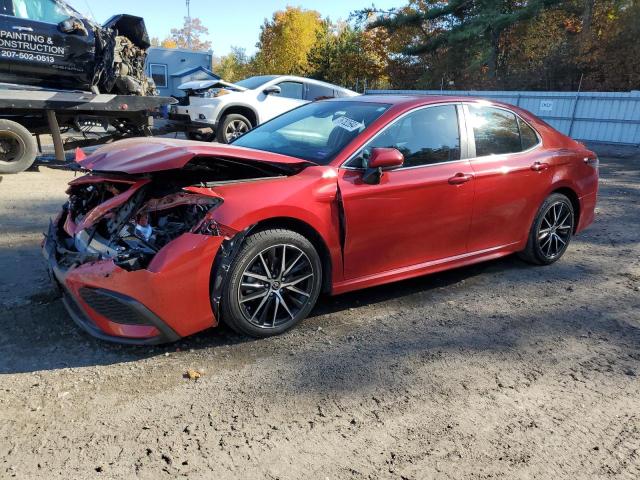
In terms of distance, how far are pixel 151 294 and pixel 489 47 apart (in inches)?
1153

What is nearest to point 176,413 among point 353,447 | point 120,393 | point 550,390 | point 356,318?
point 120,393

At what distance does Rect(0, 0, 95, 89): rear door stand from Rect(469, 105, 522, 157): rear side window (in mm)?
7006

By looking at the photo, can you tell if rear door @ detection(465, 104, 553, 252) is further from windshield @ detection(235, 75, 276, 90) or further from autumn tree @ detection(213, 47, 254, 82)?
autumn tree @ detection(213, 47, 254, 82)

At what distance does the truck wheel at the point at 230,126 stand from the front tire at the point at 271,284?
7973 millimetres

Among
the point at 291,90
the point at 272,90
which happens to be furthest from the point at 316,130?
the point at 291,90

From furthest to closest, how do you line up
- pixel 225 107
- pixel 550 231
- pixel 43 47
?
1. pixel 225 107
2. pixel 43 47
3. pixel 550 231

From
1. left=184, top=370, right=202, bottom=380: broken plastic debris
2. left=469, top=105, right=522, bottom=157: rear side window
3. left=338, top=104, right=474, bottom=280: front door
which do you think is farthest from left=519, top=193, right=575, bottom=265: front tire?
left=184, top=370, right=202, bottom=380: broken plastic debris

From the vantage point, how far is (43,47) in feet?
26.9

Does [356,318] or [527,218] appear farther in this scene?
[527,218]

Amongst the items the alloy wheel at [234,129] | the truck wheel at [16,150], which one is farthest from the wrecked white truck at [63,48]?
the alloy wheel at [234,129]

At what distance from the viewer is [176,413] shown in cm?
260

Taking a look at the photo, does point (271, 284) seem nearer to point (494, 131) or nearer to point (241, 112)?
point (494, 131)

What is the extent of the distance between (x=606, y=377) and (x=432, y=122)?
88.6 inches

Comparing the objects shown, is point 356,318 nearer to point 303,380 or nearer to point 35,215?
point 303,380
